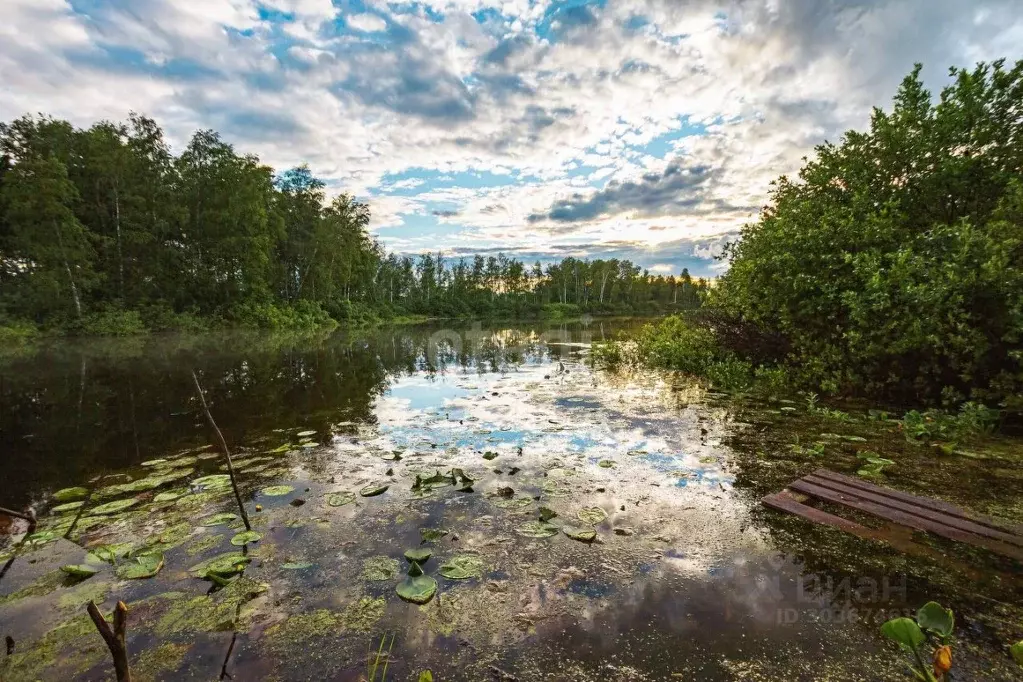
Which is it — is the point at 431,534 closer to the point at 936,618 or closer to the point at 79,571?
the point at 79,571

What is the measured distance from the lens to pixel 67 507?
523 cm

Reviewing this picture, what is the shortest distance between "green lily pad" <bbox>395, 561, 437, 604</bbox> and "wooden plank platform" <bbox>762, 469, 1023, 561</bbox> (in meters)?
3.80

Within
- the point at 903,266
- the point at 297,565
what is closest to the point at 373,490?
the point at 297,565

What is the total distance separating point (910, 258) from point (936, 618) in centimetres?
831

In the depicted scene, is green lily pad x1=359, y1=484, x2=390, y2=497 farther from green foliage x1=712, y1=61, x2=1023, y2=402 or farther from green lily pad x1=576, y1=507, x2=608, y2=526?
green foliage x1=712, y1=61, x2=1023, y2=402

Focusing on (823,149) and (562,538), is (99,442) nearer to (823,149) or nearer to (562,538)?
(562,538)

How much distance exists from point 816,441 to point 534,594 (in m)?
6.02

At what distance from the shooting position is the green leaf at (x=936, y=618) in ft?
8.45

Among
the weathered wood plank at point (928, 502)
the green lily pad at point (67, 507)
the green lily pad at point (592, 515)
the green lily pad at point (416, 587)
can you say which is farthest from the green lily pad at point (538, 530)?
the green lily pad at point (67, 507)

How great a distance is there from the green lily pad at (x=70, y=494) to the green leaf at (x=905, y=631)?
817cm

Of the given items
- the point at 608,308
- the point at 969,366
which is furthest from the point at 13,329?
the point at 608,308

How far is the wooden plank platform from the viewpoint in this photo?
13.1 ft

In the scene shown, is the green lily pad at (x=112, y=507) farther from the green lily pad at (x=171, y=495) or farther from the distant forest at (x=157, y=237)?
the distant forest at (x=157, y=237)

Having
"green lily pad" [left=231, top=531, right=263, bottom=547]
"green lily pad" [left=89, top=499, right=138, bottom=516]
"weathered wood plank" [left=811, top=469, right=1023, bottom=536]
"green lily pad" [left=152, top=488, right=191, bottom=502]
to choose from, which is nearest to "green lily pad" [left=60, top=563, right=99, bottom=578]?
"green lily pad" [left=231, top=531, right=263, bottom=547]
